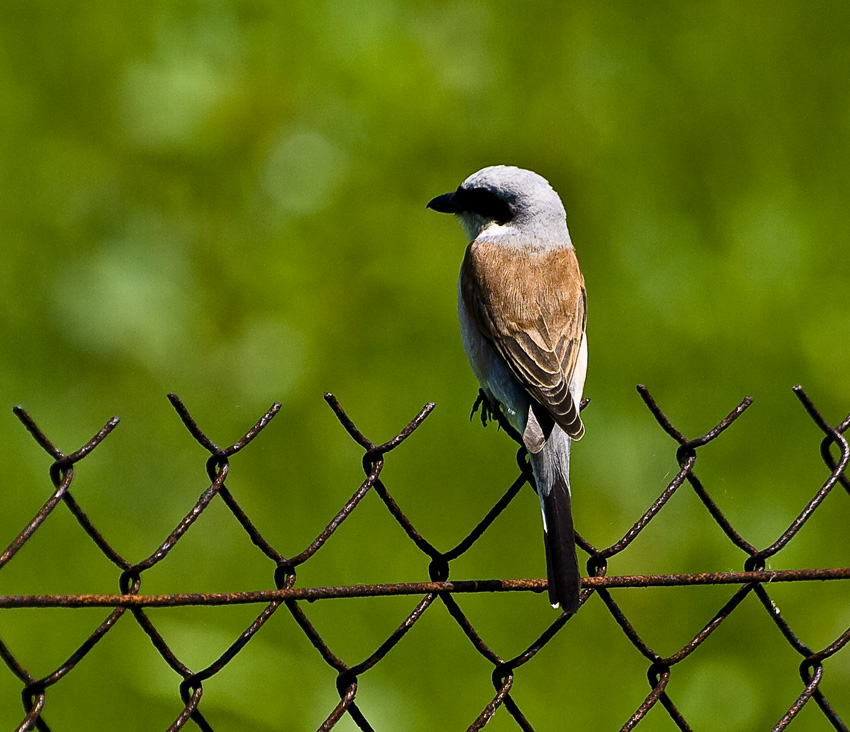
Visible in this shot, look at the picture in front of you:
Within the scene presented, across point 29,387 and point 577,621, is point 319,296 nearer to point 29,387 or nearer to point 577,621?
point 29,387

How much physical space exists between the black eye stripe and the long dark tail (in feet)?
2.89

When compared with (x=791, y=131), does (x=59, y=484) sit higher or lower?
higher

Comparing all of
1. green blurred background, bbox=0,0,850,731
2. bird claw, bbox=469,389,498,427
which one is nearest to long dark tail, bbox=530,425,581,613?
bird claw, bbox=469,389,498,427

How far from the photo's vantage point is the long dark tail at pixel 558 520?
7.20ft

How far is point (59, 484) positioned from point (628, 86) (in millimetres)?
3624

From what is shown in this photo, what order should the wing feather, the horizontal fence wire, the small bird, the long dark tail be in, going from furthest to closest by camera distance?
the wing feather → the small bird → the long dark tail → the horizontal fence wire

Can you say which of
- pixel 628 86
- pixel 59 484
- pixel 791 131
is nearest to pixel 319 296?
pixel 628 86

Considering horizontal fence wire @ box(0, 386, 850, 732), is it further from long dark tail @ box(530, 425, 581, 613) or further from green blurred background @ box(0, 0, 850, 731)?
green blurred background @ box(0, 0, 850, 731)

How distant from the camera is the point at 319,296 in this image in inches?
169

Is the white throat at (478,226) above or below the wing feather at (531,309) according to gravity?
above

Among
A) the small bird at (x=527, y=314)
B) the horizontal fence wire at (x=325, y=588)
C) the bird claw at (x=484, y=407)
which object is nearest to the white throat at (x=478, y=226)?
the small bird at (x=527, y=314)

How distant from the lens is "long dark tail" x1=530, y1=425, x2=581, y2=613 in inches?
86.4

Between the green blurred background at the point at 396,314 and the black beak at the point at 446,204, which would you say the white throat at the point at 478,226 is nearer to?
the black beak at the point at 446,204

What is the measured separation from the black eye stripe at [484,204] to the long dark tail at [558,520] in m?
0.88
